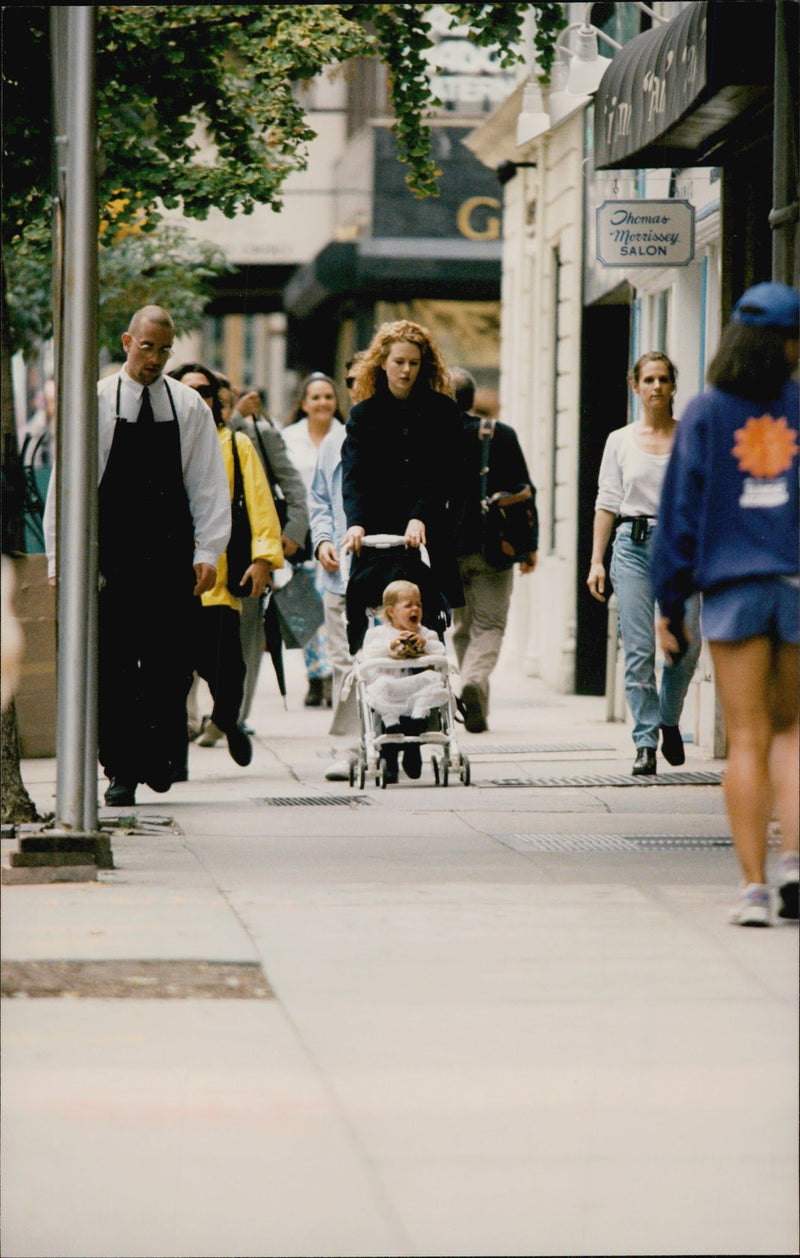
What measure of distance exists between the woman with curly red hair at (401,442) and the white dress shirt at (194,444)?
1.33ft

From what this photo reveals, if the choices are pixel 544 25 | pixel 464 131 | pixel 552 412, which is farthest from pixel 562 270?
pixel 464 131

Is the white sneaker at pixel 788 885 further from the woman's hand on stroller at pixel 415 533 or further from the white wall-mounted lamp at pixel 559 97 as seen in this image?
the woman's hand on stroller at pixel 415 533

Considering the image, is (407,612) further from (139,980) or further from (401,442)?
(139,980)

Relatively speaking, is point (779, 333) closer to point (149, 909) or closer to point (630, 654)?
point (630, 654)

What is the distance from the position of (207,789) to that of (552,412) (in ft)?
5.56

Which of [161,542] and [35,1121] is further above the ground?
[161,542]

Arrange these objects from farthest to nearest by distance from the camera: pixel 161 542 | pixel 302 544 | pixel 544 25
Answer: pixel 302 544, pixel 161 542, pixel 544 25

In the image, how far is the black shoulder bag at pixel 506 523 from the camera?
28.2 ft

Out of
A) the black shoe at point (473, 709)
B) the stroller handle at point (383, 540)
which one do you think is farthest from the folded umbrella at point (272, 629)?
the stroller handle at point (383, 540)

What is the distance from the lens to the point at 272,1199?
11.4 ft

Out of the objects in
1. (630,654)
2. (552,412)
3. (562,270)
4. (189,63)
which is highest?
(189,63)

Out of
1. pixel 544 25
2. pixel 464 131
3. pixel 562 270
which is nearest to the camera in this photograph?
pixel 544 25

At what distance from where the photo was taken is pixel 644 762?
16.5ft

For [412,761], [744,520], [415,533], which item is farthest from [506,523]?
[744,520]
